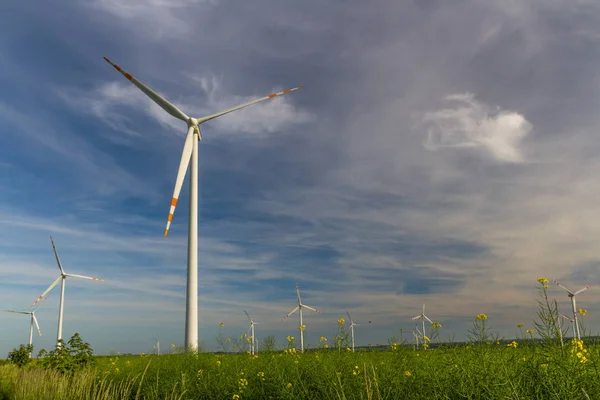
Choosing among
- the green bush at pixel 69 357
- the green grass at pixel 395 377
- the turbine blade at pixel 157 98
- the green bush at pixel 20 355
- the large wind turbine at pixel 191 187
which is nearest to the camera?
the green grass at pixel 395 377

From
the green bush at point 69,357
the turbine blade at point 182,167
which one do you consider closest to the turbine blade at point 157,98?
the turbine blade at point 182,167

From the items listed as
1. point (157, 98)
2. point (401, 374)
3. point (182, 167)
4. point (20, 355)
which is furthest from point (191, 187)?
point (401, 374)

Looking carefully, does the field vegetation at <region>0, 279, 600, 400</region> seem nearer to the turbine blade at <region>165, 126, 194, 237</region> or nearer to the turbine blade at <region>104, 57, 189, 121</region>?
the turbine blade at <region>165, 126, 194, 237</region>

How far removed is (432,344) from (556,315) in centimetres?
462

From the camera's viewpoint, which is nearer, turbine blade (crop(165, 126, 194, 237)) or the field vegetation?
the field vegetation

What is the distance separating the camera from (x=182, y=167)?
91.6 ft

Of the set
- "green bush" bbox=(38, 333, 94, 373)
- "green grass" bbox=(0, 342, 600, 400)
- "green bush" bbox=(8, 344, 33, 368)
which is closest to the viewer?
"green grass" bbox=(0, 342, 600, 400)

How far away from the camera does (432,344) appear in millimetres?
11250

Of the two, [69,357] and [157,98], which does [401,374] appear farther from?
[157,98]

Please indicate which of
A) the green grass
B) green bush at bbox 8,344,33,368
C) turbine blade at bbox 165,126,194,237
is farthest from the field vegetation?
green bush at bbox 8,344,33,368

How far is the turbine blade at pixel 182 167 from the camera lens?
83.0 ft

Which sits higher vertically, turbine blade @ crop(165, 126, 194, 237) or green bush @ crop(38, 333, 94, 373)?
turbine blade @ crop(165, 126, 194, 237)

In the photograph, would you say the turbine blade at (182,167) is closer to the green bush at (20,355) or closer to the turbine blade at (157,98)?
the turbine blade at (157,98)

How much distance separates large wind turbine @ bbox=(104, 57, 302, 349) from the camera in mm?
24703
